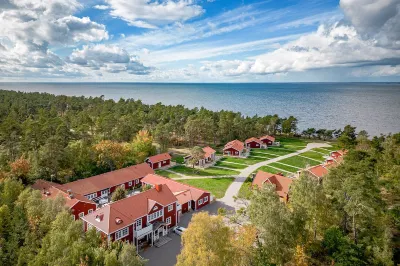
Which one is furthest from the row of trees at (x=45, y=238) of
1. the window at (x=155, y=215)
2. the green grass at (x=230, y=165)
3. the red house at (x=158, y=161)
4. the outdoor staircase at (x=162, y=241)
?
the green grass at (x=230, y=165)

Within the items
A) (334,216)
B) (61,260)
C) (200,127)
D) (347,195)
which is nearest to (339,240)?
(334,216)

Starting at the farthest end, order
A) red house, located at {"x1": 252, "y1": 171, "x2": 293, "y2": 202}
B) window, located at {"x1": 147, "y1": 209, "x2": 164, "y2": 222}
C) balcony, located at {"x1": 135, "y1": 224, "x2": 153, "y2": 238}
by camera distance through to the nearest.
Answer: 1. red house, located at {"x1": 252, "y1": 171, "x2": 293, "y2": 202}
2. window, located at {"x1": 147, "y1": 209, "x2": 164, "y2": 222}
3. balcony, located at {"x1": 135, "y1": 224, "x2": 153, "y2": 238}

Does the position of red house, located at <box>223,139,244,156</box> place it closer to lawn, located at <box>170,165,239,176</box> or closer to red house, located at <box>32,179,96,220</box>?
lawn, located at <box>170,165,239,176</box>

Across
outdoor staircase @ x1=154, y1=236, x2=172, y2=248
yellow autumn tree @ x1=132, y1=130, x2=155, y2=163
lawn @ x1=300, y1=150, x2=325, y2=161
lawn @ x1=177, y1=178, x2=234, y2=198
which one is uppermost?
yellow autumn tree @ x1=132, y1=130, x2=155, y2=163

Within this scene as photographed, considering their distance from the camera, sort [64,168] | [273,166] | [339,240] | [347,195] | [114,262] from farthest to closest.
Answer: [273,166] → [64,168] → [347,195] → [339,240] → [114,262]

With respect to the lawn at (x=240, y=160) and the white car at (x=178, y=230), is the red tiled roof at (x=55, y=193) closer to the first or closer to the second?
the white car at (x=178, y=230)

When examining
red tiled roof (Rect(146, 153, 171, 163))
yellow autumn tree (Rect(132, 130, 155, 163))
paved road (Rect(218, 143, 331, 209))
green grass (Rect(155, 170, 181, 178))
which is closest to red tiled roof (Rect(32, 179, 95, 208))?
green grass (Rect(155, 170, 181, 178))

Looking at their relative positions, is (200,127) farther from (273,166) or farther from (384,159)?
(384,159)
